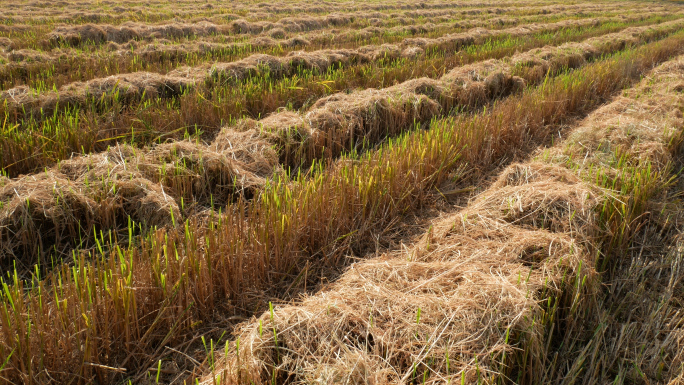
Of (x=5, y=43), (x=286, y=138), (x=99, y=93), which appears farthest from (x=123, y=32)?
(x=286, y=138)

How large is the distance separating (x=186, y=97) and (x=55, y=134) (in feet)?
4.99

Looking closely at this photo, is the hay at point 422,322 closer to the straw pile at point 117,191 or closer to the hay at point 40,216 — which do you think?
the straw pile at point 117,191

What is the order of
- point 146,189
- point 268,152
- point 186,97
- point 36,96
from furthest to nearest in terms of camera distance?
1. point 186,97
2. point 36,96
3. point 268,152
4. point 146,189

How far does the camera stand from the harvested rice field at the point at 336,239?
1.88 meters

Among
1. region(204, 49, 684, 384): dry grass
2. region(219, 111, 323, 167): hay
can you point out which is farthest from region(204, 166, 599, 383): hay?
region(219, 111, 323, 167): hay

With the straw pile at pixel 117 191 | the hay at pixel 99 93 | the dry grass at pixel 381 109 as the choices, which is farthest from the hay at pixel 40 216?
the hay at pixel 99 93

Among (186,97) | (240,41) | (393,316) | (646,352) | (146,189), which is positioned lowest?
(646,352)

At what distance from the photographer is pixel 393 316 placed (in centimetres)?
200

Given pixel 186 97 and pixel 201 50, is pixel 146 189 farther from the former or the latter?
pixel 201 50

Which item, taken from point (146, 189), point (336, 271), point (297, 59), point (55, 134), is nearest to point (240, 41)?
point (297, 59)

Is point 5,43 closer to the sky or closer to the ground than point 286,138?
closer to the sky

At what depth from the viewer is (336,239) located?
9.41ft

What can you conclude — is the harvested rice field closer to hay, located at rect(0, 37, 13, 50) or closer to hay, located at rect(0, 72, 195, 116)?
hay, located at rect(0, 72, 195, 116)

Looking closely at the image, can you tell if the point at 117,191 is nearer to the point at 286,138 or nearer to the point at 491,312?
the point at 286,138
